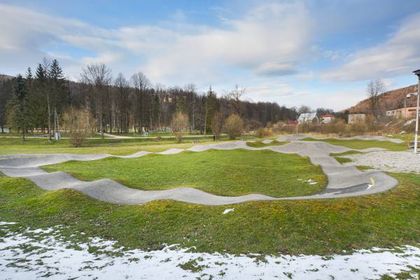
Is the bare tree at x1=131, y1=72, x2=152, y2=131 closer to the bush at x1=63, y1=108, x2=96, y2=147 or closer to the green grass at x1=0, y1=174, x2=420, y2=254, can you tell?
the bush at x1=63, y1=108, x2=96, y2=147

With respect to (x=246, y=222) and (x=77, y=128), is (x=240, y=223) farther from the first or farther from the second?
(x=77, y=128)

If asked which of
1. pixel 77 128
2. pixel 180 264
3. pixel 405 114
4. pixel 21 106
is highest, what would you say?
pixel 21 106

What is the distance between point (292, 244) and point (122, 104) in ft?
222

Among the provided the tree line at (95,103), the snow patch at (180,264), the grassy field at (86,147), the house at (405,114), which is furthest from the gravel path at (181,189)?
the house at (405,114)

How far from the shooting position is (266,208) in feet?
28.7

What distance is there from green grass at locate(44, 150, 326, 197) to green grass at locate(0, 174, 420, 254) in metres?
3.19

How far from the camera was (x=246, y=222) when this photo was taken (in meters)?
8.02

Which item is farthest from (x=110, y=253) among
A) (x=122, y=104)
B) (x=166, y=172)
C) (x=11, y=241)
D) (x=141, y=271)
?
(x=122, y=104)

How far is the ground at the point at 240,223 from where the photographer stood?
687 cm

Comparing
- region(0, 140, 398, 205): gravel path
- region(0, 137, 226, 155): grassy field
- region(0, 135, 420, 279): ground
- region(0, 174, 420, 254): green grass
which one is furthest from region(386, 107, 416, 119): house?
region(0, 135, 420, 279): ground

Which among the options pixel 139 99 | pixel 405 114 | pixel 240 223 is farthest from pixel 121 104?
pixel 405 114

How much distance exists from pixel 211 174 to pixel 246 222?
7735 millimetres

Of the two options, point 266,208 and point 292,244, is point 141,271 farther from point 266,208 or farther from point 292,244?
point 266,208

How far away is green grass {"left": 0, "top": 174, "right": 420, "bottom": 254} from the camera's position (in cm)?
698
